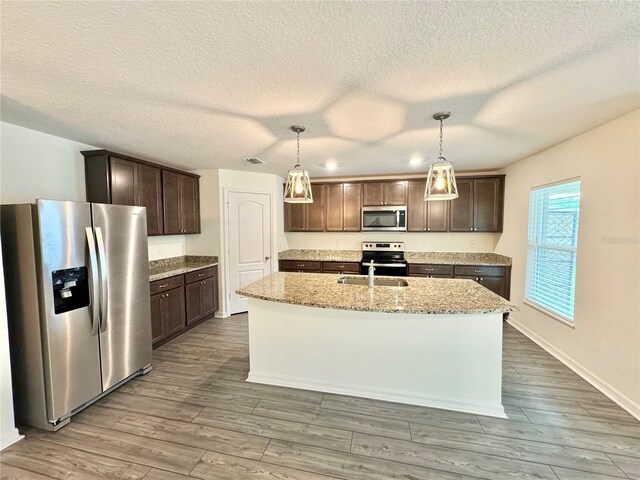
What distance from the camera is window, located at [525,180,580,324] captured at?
2.95 m

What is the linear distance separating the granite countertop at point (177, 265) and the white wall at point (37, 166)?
121 centimetres

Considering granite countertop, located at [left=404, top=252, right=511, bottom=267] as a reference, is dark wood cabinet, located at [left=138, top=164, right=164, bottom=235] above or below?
above

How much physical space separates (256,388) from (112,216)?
208cm

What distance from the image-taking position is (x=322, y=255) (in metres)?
5.25

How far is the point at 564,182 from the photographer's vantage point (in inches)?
120

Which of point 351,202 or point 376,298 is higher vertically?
point 351,202

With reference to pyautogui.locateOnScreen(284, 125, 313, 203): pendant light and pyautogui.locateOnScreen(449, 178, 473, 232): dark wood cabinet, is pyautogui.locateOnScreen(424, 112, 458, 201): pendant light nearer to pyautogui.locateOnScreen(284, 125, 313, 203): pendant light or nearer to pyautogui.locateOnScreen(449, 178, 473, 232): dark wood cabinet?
pyautogui.locateOnScreen(284, 125, 313, 203): pendant light

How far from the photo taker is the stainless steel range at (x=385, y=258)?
4578mm

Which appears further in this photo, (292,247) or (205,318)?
(292,247)

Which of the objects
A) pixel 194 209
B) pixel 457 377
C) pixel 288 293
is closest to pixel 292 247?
pixel 194 209

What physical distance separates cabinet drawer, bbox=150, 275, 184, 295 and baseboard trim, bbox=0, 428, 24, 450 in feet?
5.02

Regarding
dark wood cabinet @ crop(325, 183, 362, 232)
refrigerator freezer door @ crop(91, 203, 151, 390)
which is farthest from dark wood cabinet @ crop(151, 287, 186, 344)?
dark wood cabinet @ crop(325, 183, 362, 232)

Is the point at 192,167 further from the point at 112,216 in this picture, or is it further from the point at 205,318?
the point at 205,318

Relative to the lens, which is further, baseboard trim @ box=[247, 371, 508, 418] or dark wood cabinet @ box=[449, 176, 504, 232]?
dark wood cabinet @ box=[449, 176, 504, 232]
